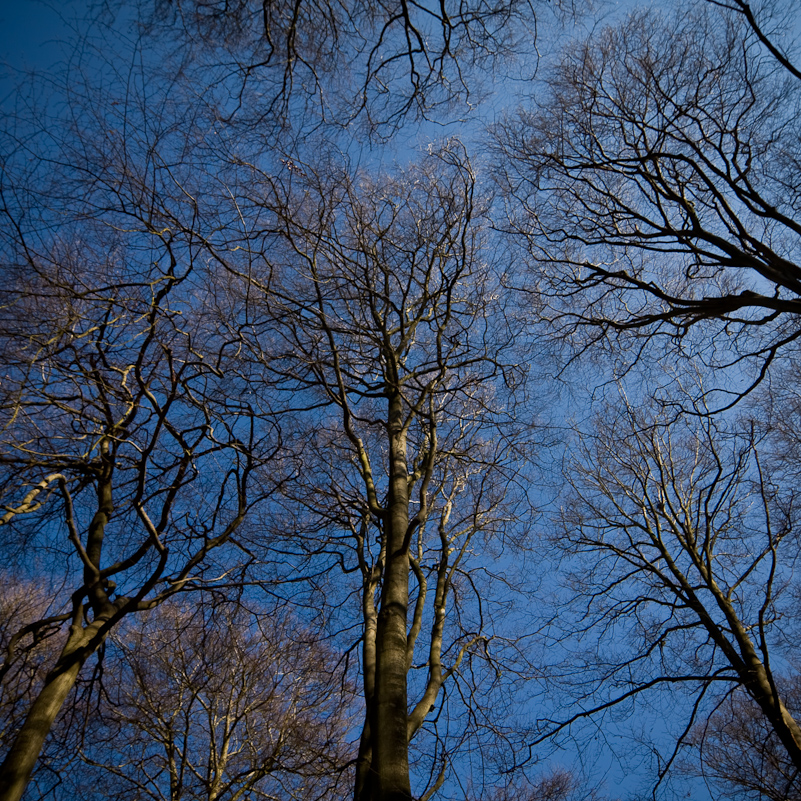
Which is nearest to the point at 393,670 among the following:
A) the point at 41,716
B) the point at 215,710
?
the point at 41,716

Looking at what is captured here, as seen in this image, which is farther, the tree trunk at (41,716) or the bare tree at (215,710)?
the bare tree at (215,710)

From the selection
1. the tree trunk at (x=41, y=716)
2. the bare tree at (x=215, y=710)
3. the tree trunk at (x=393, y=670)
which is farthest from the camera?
the bare tree at (x=215, y=710)

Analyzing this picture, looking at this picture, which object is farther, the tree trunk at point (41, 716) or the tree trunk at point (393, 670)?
the tree trunk at point (41, 716)

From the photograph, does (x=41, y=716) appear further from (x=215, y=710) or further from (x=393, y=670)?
(x=215, y=710)

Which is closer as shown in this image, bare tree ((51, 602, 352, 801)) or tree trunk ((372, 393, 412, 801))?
→ tree trunk ((372, 393, 412, 801))

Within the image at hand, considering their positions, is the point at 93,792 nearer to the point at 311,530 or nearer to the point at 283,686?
the point at 283,686

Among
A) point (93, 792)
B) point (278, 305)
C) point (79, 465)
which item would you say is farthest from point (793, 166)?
point (93, 792)

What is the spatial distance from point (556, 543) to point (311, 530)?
4.18 meters

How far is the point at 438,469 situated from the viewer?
655 centimetres

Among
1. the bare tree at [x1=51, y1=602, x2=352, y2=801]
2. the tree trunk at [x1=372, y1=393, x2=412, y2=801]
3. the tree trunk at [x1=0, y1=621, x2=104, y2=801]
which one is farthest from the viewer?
the bare tree at [x1=51, y1=602, x2=352, y2=801]

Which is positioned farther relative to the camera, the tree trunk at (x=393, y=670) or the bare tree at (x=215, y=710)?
the bare tree at (x=215, y=710)

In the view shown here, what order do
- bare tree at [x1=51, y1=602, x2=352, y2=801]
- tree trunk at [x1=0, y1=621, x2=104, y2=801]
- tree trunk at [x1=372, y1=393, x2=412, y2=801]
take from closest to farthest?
1. tree trunk at [x1=372, y1=393, x2=412, y2=801]
2. tree trunk at [x1=0, y1=621, x2=104, y2=801]
3. bare tree at [x1=51, y1=602, x2=352, y2=801]

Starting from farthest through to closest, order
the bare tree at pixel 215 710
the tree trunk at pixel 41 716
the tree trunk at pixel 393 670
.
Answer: the bare tree at pixel 215 710, the tree trunk at pixel 41 716, the tree trunk at pixel 393 670

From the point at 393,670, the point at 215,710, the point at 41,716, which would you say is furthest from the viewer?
the point at 215,710
